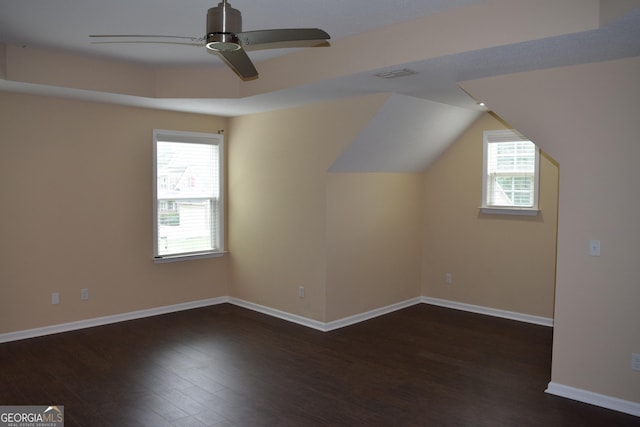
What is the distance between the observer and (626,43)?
282 cm

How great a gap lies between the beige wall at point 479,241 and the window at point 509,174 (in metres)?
0.08

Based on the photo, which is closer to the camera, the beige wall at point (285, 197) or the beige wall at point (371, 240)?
the beige wall at point (285, 197)

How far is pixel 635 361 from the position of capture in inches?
126

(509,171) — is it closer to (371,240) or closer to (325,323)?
(371,240)

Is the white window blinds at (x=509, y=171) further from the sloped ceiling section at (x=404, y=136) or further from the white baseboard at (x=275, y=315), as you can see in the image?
the white baseboard at (x=275, y=315)

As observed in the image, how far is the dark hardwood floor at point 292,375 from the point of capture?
3191mm

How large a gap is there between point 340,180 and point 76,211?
271 cm

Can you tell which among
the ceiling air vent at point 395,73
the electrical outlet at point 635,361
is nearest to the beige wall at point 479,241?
the electrical outlet at point 635,361

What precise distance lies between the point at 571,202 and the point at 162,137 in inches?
166

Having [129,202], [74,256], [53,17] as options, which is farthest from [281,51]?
[74,256]

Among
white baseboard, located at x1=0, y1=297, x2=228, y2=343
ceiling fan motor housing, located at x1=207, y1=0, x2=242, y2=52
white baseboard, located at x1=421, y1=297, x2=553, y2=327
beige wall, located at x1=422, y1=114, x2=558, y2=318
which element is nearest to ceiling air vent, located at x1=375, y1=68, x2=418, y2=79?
ceiling fan motor housing, located at x1=207, y1=0, x2=242, y2=52

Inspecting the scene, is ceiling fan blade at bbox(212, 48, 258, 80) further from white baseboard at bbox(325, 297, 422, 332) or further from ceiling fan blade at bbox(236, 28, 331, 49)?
white baseboard at bbox(325, 297, 422, 332)

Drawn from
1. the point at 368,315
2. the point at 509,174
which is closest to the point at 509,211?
the point at 509,174

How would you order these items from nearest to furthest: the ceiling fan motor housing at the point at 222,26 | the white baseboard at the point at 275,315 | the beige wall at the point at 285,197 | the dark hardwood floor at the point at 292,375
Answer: the ceiling fan motor housing at the point at 222,26
the dark hardwood floor at the point at 292,375
the white baseboard at the point at 275,315
the beige wall at the point at 285,197
